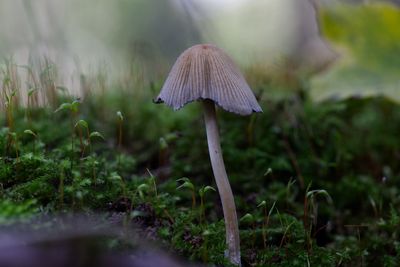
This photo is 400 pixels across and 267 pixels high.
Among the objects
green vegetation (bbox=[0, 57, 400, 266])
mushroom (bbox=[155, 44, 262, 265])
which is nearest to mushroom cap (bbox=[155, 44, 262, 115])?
mushroom (bbox=[155, 44, 262, 265])

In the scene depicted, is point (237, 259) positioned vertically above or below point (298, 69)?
below

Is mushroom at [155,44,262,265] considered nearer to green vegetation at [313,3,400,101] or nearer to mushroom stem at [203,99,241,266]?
mushroom stem at [203,99,241,266]

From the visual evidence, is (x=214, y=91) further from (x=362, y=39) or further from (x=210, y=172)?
(x=362, y=39)

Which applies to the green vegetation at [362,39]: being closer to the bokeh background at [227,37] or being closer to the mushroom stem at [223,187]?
the bokeh background at [227,37]

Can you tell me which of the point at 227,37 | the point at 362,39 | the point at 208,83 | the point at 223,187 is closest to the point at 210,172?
the point at 223,187

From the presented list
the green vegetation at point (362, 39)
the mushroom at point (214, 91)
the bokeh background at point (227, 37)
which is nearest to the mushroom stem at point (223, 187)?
the mushroom at point (214, 91)

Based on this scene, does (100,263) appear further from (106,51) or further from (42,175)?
(106,51)

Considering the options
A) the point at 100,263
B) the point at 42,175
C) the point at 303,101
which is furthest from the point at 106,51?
the point at 100,263

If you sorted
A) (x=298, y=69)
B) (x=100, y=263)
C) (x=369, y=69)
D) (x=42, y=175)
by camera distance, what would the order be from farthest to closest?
(x=298, y=69)
(x=369, y=69)
(x=42, y=175)
(x=100, y=263)
